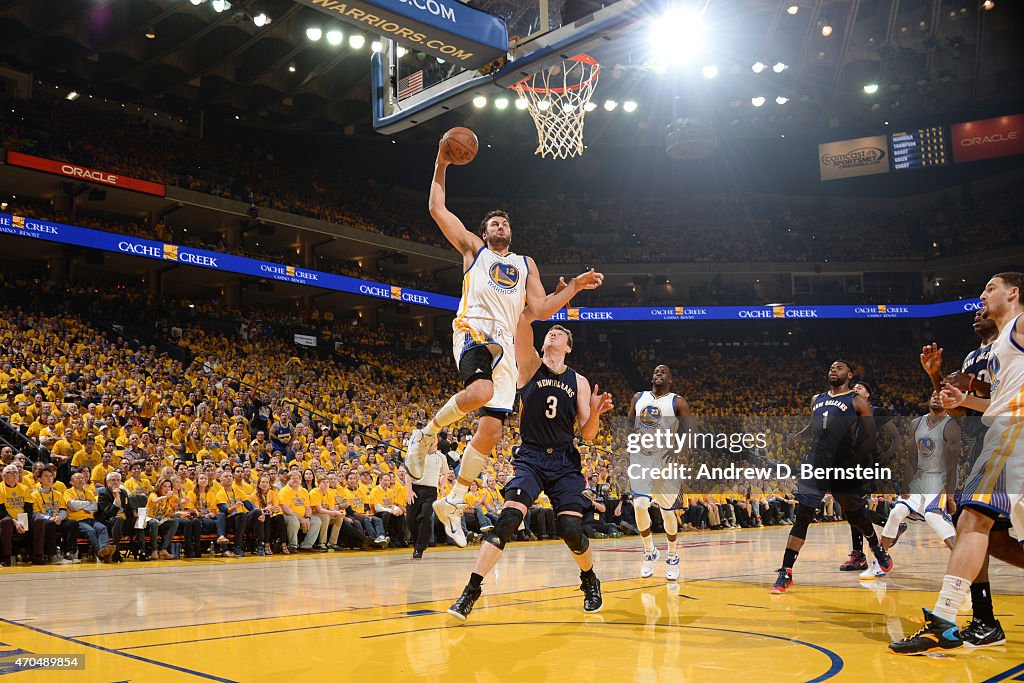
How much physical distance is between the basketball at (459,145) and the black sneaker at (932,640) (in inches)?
149

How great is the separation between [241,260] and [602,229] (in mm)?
16990

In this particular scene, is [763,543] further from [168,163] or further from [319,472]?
[168,163]

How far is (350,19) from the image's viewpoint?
23.0ft

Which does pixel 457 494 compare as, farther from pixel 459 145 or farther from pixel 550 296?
pixel 459 145

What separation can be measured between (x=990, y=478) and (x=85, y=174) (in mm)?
24823

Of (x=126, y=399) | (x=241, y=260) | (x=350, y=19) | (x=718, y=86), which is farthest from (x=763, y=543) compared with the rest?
(x=718, y=86)

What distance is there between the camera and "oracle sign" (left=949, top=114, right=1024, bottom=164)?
33188 mm

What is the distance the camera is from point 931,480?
8344 mm

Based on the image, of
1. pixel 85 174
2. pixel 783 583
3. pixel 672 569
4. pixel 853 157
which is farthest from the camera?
pixel 853 157

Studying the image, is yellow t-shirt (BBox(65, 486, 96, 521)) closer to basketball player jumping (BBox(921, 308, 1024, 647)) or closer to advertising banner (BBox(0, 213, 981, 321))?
basketball player jumping (BBox(921, 308, 1024, 647))

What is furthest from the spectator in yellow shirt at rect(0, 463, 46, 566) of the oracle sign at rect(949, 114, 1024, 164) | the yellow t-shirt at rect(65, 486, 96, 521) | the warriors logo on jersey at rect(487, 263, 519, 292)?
the oracle sign at rect(949, 114, 1024, 164)

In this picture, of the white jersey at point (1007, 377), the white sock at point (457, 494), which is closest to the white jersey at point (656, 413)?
the white sock at point (457, 494)

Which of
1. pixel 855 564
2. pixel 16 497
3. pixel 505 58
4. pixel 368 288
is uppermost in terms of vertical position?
pixel 368 288

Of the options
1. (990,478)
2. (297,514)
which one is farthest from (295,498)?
(990,478)
